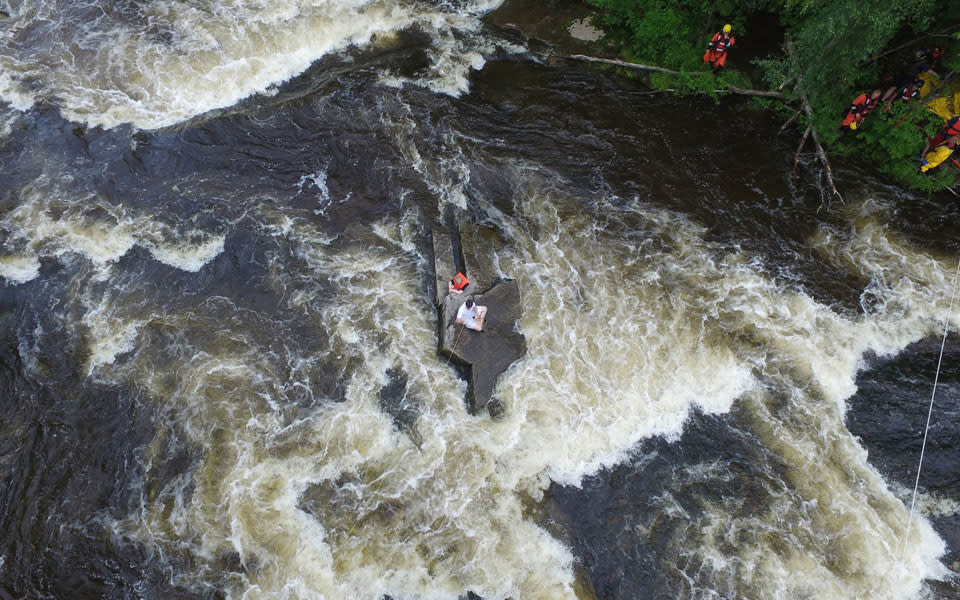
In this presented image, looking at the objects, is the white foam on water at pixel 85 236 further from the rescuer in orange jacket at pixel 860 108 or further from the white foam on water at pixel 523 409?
the rescuer in orange jacket at pixel 860 108

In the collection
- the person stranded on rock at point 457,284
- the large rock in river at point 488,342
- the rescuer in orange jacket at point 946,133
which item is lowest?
the large rock in river at point 488,342

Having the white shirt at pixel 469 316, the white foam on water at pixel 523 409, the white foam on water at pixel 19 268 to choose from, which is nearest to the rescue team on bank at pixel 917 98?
the white foam on water at pixel 523 409

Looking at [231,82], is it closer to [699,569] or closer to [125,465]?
[125,465]

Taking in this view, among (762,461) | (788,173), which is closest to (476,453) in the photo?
(762,461)

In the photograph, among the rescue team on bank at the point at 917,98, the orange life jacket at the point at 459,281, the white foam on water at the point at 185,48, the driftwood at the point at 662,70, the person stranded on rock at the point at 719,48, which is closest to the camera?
the orange life jacket at the point at 459,281

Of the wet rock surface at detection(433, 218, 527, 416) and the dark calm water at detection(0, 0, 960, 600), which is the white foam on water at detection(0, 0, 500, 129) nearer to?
the dark calm water at detection(0, 0, 960, 600)

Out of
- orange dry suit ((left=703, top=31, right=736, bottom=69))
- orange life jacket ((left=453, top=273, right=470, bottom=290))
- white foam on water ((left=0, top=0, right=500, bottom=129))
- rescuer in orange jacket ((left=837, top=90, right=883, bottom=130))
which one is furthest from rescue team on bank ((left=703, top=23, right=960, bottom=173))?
orange life jacket ((left=453, top=273, right=470, bottom=290))

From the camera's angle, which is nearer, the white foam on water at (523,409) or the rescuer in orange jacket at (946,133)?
the white foam on water at (523,409)

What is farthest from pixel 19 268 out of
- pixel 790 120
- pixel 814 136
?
pixel 814 136
